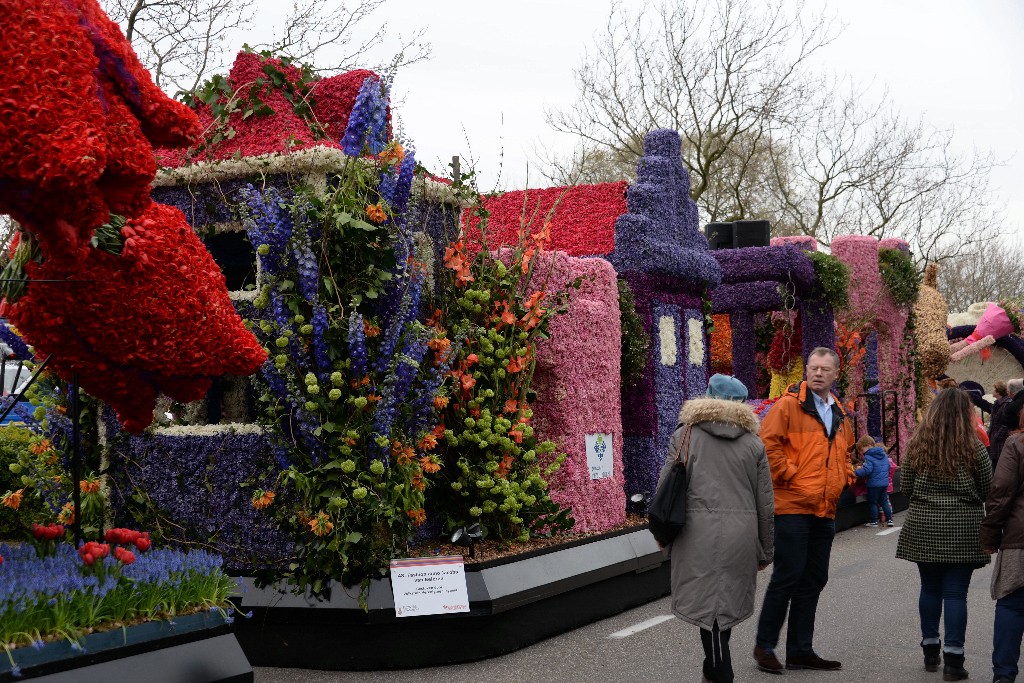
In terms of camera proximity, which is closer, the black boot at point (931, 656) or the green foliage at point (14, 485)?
the black boot at point (931, 656)

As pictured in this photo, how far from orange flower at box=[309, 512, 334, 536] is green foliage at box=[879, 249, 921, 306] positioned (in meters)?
13.0

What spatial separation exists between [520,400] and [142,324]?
4370 mm

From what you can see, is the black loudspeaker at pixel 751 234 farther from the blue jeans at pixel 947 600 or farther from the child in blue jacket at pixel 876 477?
the blue jeans at pixel 947 600

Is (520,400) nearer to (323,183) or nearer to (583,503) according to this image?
(583,503)

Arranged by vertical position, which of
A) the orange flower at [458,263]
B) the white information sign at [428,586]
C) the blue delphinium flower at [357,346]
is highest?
the orange flower at [458,263]

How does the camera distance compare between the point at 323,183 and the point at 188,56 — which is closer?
the point at 323,183

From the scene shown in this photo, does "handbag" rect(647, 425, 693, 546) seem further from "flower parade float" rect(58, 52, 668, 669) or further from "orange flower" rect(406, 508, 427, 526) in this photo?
"orange flower" rect(406, 508, 427, 526)

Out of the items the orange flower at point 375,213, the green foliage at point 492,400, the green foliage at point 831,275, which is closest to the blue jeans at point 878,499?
the green foliage at point 831,275

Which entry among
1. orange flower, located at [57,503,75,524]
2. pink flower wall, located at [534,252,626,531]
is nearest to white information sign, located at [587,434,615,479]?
pink flower wall, located at [534,252,626,531]

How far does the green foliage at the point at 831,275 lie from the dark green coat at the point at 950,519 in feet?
32.0

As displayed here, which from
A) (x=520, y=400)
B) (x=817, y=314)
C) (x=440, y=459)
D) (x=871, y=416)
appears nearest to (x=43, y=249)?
(x=440, y=459)

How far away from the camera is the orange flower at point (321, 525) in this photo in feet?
21.3

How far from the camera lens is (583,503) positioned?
9.09m

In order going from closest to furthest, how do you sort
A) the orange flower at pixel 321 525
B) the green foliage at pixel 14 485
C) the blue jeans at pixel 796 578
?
1. the blue jeans at pixel 796 578
2. the orange flower at pixel 321 525
3. the green foliage at pixel 14 485
